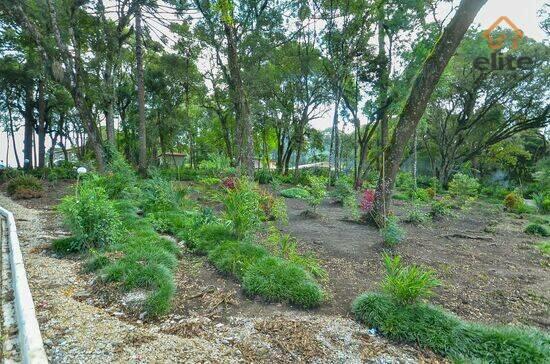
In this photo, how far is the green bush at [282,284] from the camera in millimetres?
2949

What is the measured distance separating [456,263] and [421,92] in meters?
2.99

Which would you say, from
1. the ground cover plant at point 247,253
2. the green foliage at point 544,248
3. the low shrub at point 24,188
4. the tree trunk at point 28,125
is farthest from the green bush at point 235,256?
the tree trunk at point 28,125

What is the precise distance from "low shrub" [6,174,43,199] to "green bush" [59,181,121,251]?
20.3 ft

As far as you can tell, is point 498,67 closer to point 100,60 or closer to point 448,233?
point 448,233

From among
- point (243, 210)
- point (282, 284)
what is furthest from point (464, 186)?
point (282, 284)

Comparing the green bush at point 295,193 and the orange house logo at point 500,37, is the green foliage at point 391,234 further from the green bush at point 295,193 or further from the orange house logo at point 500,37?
the orange house logo at point 500,37

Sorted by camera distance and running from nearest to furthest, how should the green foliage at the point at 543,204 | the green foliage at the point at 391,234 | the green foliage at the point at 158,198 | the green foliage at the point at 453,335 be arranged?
the green foliage at the point at 453,335, the green foliage at the point at 391,234, the green foliage at the point at 158,198, the green foliage at the point at 543,204

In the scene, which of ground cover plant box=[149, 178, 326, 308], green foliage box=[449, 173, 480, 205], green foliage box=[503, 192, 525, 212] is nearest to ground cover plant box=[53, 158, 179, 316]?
ground cover plant box=[149, 178, 326, 308]

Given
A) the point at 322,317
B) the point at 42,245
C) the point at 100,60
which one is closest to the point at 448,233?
the point at 322,317

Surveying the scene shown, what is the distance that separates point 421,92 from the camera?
5.54m

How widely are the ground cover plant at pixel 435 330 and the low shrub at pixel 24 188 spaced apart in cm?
946

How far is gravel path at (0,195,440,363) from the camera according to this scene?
2041mm

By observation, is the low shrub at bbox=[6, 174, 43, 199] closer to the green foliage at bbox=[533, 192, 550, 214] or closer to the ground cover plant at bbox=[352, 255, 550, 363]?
the ground cover plant at bbox=[352, 255, 550, 363]

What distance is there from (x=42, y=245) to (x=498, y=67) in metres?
20.2
